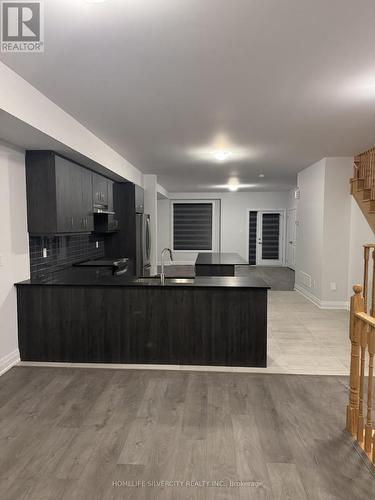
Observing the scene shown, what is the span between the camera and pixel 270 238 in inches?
456

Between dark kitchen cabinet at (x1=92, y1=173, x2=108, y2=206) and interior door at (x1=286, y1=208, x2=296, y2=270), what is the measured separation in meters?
6.83

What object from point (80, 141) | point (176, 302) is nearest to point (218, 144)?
point (80, 141)

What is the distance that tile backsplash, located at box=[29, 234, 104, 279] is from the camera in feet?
12.9

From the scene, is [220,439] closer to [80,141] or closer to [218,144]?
[80,141]

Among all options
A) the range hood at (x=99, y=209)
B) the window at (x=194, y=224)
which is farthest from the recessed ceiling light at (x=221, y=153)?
the window at (x=194, y=224)

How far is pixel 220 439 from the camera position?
2.31 metres

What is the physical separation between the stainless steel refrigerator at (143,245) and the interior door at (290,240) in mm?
5312

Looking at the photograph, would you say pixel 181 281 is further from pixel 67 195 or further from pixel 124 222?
pixel 124 222

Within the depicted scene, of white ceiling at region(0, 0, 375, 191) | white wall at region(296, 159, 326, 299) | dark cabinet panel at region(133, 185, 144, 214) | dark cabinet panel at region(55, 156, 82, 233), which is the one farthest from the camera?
dark cabinet panel at region(133, 185, 144, 214)

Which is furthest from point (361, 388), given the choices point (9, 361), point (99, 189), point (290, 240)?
point (290, 240)

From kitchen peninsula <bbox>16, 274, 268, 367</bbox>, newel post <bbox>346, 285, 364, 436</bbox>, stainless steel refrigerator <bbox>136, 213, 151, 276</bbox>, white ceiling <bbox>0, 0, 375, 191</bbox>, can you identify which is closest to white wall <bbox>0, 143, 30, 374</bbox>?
kitchen peninsula <bbox>16, 274, 268, 367</bbox>

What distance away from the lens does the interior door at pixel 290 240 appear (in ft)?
35.4

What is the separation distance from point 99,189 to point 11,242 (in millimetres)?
1969

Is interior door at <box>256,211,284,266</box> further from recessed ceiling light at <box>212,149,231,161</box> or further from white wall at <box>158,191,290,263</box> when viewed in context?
recessed ceiling light at <box>212,149,231,161</box>
